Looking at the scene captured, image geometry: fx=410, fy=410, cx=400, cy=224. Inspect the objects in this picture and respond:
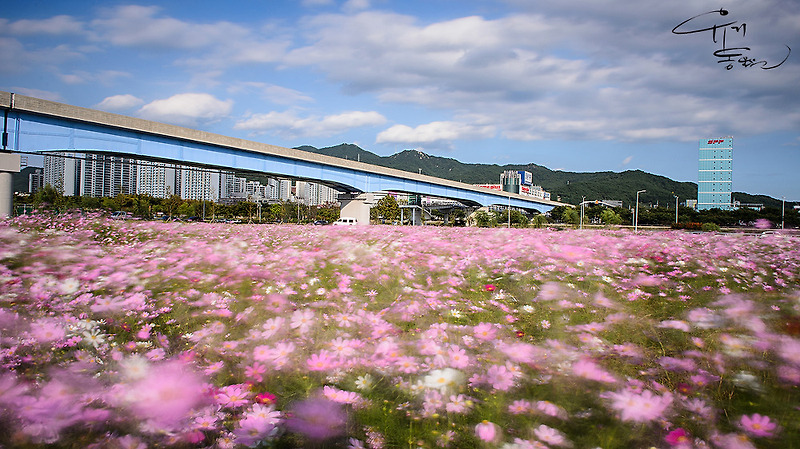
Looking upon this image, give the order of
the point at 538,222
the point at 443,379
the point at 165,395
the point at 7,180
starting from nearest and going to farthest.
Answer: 1. the point at 165,395
2. the point at 443,379
3. the point at 7,180
4. the point at 538,222

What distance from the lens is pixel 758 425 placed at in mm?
1724

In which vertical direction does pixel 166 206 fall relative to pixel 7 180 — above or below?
below

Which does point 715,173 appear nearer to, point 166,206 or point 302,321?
point 166,206

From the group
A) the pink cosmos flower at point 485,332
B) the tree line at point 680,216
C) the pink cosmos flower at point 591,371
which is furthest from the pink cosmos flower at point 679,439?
the tree line at point 680,216

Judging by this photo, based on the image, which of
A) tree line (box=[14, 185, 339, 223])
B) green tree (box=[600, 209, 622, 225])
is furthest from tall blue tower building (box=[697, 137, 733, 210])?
tree line (box=[14, 185, 339, 223])

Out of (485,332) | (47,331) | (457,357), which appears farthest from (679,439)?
(47,331)

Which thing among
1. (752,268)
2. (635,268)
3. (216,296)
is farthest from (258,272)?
(752,268)

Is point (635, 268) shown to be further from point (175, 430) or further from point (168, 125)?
point (168, 125)

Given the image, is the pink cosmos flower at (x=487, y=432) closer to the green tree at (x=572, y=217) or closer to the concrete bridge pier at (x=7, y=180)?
the concrete bridge pier at (x=7, y=180)

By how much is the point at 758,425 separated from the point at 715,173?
146 meters

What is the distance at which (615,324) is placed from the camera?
9.00 feet

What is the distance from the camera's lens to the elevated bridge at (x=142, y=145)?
17.3m

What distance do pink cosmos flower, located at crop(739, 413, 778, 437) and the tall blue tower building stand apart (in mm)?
140559

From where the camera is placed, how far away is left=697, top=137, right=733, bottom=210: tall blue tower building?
116m
